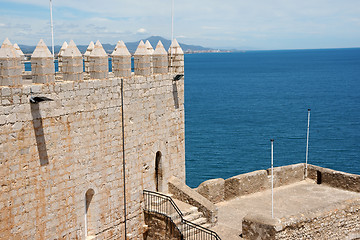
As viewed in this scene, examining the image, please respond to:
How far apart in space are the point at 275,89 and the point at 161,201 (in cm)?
8343

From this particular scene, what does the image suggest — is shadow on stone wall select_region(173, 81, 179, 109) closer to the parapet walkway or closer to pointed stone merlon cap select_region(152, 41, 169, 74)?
pointed stone merlon cap select_region(152, 41, 169, 74)

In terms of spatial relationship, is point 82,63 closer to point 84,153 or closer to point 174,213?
point 84,153

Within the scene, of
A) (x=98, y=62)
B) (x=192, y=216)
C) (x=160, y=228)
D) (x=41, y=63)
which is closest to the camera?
(x=41, y=63)

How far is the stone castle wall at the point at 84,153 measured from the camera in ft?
36.1

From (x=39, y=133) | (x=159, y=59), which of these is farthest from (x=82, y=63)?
(x=159, y=59)

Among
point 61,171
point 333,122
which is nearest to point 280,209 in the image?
point 61,171

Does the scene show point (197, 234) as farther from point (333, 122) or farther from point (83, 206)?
point (333, 122)

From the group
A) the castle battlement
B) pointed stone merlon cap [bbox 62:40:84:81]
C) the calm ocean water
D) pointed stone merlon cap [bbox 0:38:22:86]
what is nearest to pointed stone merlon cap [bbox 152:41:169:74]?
the castle battlement

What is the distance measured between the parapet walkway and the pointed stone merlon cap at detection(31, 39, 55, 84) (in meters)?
8.39

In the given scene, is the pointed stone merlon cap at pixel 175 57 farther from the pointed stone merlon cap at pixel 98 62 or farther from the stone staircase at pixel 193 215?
the stone staircase at pixel 193 215

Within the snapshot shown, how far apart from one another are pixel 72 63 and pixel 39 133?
2224 millimetres

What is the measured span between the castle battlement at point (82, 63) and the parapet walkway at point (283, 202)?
6211 mm

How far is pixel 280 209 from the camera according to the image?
18891 millimetres

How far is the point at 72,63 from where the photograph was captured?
1241 cm
